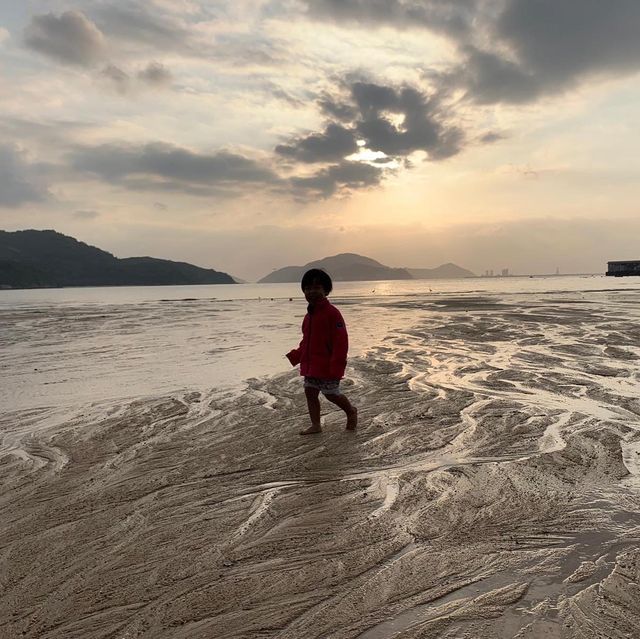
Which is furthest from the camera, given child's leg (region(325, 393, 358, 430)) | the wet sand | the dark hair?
child's leg (region(325, 393, 358, 430))

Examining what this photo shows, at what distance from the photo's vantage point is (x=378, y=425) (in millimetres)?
6500

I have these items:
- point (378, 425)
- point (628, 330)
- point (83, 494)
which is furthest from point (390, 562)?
point (628, 330)

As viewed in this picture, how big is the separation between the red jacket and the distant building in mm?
164996

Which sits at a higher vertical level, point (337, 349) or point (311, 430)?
point (337, 349)

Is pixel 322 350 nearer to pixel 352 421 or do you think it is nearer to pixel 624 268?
pixel 352 421

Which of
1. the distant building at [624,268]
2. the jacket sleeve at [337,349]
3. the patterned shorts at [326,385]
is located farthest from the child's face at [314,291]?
the distant building at [624,268]

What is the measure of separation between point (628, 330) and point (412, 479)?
16063 millimetres

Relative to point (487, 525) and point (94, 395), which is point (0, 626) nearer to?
point (487, 525)

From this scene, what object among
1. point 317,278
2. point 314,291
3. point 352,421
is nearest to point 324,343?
point 314,291

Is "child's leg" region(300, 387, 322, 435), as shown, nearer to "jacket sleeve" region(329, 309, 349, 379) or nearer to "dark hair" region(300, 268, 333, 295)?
"jacket sleeve" region(329, 309, 349, 379)

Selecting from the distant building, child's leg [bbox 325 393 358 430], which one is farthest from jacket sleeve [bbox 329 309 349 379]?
the distant building

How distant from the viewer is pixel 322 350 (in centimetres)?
627

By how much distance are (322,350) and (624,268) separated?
171655 millimetres

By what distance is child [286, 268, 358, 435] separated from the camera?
241 inches
